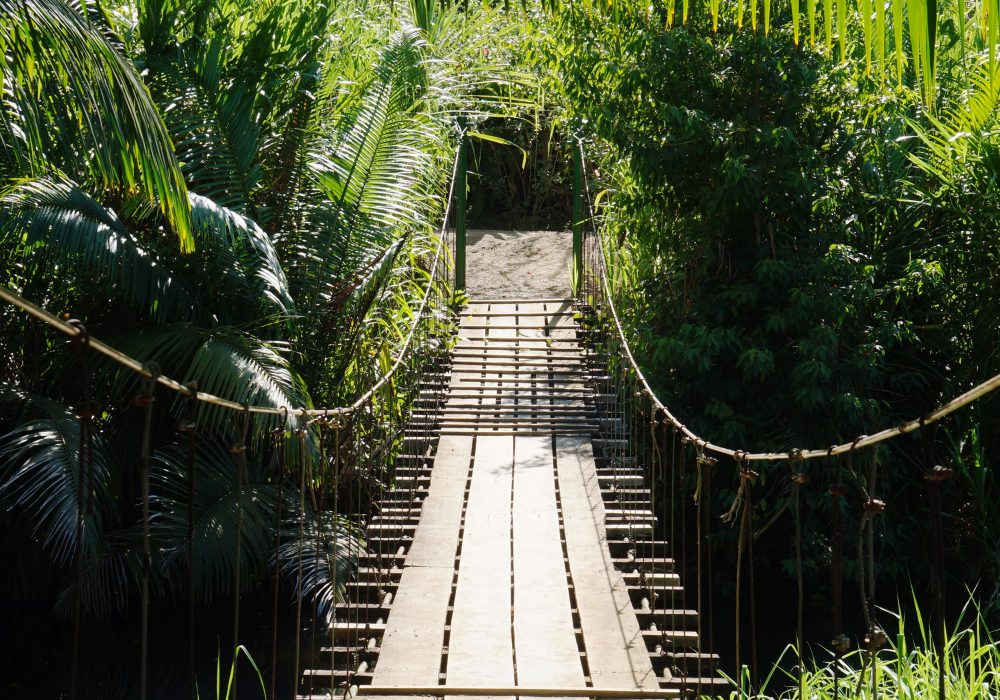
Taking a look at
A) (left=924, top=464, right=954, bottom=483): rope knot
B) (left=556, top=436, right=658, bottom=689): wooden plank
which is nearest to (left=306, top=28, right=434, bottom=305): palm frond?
(left=556, top=436, right=658, bottom=689): wooden plank

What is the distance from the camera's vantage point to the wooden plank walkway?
2.92 meters

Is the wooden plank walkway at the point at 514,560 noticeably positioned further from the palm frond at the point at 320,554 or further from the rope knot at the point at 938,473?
the rope knot at the point at 938,473

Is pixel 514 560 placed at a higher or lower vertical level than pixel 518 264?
lower

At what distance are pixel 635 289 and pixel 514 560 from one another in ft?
8.71

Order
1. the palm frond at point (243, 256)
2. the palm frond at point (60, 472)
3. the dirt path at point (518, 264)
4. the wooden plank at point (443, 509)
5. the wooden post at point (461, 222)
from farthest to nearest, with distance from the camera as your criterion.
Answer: the dirt path at point (518, 264), the wooden post at point (461, 222), the palm frond at point (243, 256), the palm frond at point (60, 472), the wooden plank at point (443, 509)

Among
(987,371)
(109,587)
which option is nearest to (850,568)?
(987,371)

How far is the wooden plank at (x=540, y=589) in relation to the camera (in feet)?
9.56

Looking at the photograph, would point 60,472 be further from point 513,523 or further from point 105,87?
point 105,87

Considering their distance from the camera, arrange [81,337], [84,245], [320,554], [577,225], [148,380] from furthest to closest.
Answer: [577,225] < [320,554] < [84,245] < [148,380] < [81,337]

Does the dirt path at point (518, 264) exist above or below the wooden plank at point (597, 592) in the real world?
above

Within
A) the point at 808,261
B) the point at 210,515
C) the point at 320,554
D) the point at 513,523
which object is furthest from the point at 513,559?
the point at 808,261

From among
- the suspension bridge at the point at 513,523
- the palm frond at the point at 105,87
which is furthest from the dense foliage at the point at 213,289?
the palm frond at the point at 105,87

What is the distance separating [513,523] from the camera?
414cm

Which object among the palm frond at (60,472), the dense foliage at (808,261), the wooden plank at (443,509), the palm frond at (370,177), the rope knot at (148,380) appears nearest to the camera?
the rope knot at (148,380)
